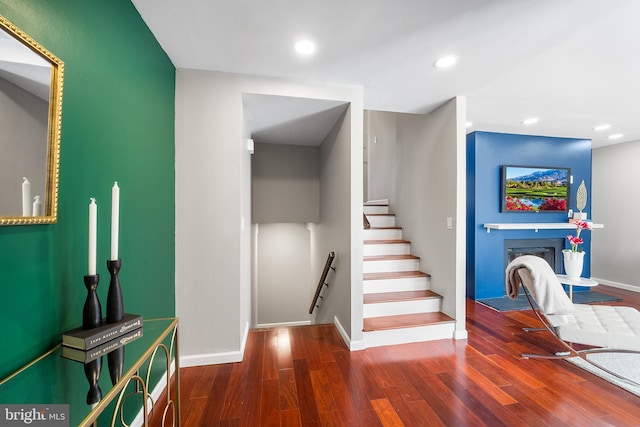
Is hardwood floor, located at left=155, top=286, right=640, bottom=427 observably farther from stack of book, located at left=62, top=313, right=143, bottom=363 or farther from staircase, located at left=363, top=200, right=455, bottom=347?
stack of book, located at left=62, top=313, right=143, bottom=363

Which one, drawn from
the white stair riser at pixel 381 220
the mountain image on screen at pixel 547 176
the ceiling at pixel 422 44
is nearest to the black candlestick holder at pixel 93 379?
the ceiling at pixel 422 44

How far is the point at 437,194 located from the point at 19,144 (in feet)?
9.91

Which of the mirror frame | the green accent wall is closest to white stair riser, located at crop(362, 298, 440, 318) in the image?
the green accent wall

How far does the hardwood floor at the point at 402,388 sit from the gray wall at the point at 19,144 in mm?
1522

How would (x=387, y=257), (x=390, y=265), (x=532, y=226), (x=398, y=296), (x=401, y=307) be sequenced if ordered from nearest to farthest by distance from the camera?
(x=401, y=307) < (x=398, y=296) < (x=390, y=265) < (x=387, y=257) < (x=532, y=226)

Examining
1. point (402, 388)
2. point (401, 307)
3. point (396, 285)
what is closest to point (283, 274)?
point (396, 285)

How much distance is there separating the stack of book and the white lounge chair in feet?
9.09

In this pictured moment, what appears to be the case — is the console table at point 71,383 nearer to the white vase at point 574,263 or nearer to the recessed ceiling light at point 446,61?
the recessed ceiling light at point 446,61

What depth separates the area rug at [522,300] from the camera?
3.41 metres

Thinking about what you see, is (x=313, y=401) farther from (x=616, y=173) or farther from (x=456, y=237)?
(x=616, y=173)

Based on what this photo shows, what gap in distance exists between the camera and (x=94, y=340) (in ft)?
2.81

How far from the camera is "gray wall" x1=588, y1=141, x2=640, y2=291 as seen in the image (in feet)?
14.0

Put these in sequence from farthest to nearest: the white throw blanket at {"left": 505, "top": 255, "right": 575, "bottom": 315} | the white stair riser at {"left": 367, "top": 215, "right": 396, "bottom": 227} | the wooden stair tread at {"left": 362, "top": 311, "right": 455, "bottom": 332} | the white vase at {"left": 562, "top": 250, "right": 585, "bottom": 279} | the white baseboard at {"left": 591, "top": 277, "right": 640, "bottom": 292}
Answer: the white baseboard at {"left": 591, "top": 277, "right": 640, "bottom": 292}, the white stair riser at {"left": 367, "top": 215, "right": 396, "bottom": 227}, the white vase at {"left": 562, "top": 250, "right": 585, "bottom": 279}, the wooden stair tread at {"left": 362, "top": 311, "right": 455, "bottom": 332}, the white throw blanket at {"left": 505, "top": 255, "right": 575, "bottom": 315}

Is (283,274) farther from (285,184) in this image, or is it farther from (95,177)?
(95,177)
